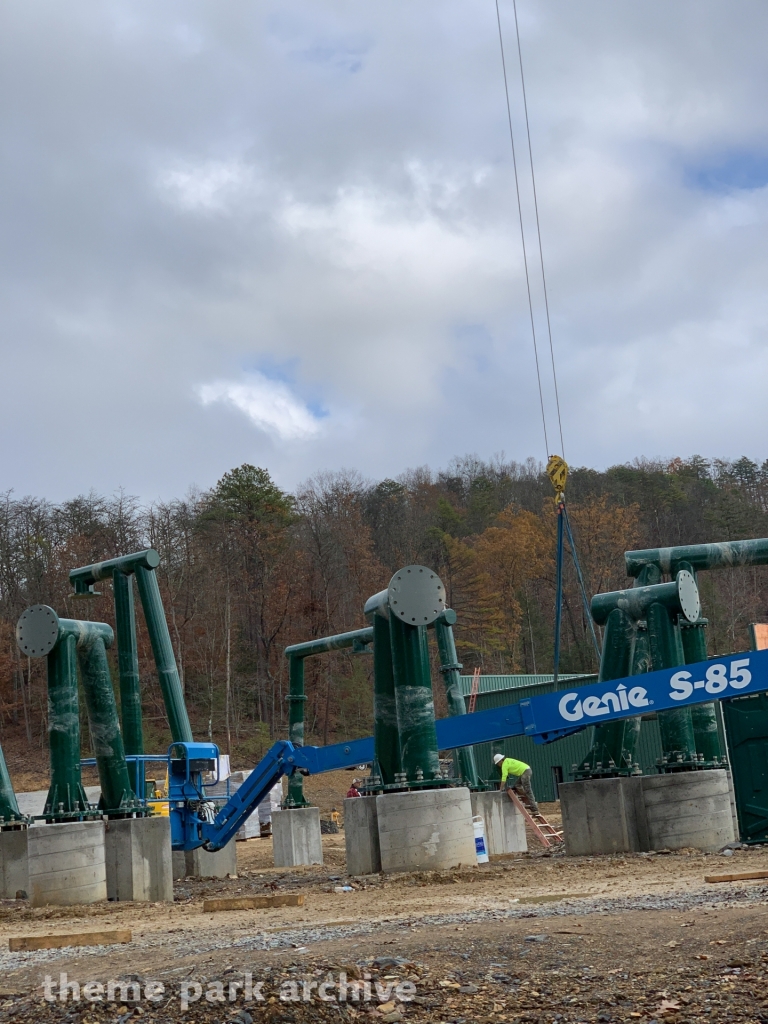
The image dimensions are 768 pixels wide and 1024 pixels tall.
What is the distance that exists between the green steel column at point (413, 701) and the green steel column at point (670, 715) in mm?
3261

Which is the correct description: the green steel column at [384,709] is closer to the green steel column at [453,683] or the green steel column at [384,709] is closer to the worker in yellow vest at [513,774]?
the green steel column at [453,683]

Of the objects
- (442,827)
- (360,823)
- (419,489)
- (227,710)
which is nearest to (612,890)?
(442,827)

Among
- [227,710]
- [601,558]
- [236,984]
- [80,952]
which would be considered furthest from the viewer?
[601,558]

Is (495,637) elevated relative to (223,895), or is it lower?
elevated

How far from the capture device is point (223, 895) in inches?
682

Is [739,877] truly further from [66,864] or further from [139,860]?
[139,860]

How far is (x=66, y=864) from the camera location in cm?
1566

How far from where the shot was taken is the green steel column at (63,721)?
54.1 ft

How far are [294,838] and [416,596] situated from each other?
11.3m

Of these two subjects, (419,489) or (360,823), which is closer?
Answer: (360,823)

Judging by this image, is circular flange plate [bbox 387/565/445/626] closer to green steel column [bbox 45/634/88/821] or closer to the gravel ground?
green steel column [bbox 45/634/88/821]

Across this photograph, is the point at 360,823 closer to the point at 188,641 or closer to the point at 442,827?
the point at 442,827

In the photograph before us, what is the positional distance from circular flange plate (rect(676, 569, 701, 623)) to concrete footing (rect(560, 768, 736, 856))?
7.34 ft

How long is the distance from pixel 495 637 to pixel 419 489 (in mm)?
19328
